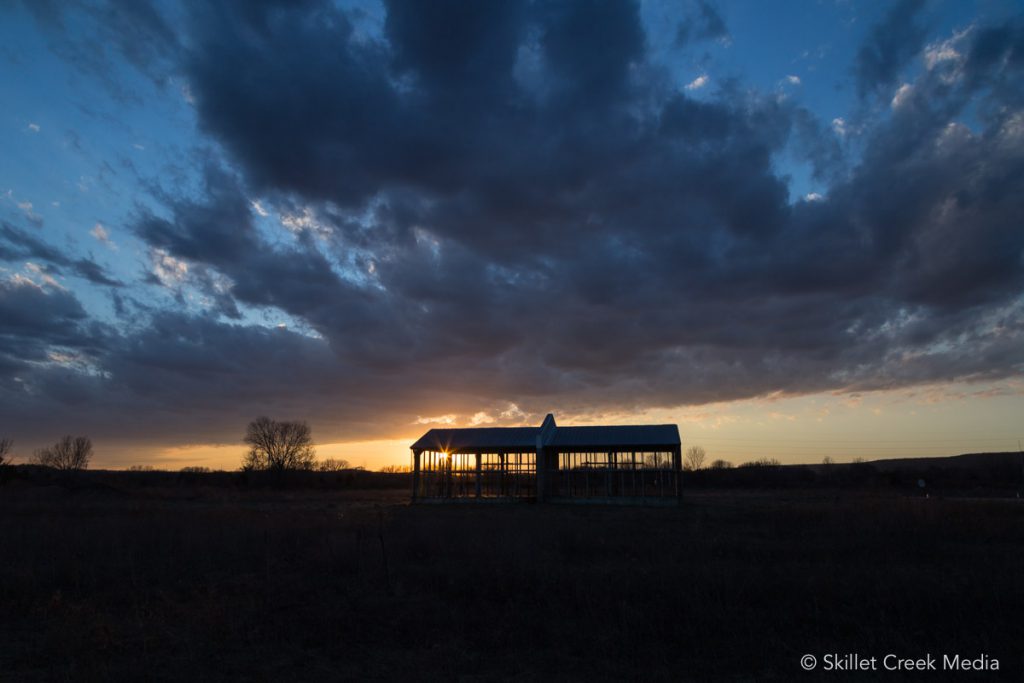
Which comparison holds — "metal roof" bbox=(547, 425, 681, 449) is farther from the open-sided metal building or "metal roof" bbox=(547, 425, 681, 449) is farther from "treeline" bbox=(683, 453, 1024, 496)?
"treeline" bbox=(683, 453, 1024, 496)

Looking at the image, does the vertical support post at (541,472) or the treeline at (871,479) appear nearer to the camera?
the vertical support post at (541,472)

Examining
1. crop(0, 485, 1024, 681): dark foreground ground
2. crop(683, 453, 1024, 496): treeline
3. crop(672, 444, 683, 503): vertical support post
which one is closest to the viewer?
crop(0, 485, 1024, 681): dark foreground ground

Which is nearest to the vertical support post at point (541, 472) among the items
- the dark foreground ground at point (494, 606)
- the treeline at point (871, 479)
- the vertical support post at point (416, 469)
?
the vertical support post at point (416, 469)

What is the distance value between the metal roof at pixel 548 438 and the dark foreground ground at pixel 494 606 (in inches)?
1061

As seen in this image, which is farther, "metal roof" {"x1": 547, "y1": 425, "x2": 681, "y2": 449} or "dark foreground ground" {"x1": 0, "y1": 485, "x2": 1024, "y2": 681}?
"metal roof" {"x1": 547, "y1": 425, "x2": 681, "y2": 449}

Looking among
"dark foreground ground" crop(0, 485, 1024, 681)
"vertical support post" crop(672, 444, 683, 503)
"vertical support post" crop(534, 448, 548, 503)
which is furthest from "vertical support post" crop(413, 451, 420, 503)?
"dark foreground ground" crop(0, 485, 1024, 681)

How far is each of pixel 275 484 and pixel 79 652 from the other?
8837cm

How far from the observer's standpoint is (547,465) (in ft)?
157

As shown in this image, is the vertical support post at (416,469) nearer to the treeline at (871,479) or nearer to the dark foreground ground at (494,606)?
the dark foreground ground at (494,606)

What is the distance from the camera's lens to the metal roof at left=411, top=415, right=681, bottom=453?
4538 cm

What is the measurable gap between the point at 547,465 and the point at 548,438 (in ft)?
6.44

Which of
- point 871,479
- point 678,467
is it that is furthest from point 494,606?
point 871,479

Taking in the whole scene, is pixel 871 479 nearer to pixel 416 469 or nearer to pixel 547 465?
pixel 547 465

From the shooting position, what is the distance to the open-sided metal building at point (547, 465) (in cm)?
4438
